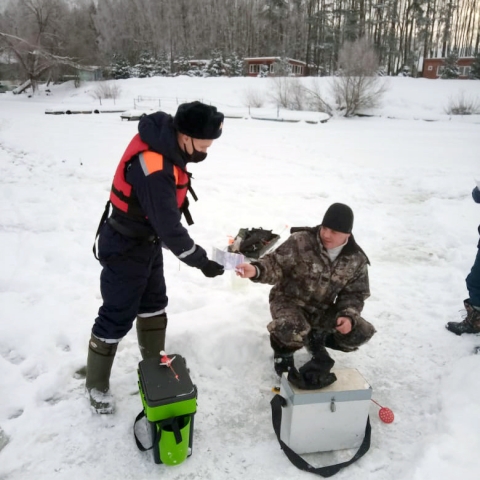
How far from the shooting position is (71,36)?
4584 centimetres

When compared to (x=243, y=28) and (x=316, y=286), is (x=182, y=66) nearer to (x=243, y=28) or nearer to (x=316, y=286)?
(x=243, y=28)

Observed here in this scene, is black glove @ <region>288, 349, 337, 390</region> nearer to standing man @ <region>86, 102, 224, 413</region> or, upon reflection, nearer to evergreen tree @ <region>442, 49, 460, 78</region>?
standing man @ <region>86, 102, 224, 413</region>

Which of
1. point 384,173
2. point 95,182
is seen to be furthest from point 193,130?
point 384,173

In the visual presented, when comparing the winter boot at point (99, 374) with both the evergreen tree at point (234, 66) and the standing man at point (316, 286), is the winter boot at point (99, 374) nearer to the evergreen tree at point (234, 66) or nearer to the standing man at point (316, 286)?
the standing man at point (316, 286)

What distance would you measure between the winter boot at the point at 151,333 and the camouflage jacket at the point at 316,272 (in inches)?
31.5

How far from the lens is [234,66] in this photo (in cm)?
4594

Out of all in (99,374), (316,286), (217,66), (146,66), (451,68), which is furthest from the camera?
(146,66)

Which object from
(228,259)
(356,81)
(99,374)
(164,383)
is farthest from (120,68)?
(164,383)

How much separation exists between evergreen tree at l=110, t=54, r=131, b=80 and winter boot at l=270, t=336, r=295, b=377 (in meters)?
50.7

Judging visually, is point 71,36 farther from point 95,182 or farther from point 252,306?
point 252,306

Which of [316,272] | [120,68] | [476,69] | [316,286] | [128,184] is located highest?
[120,68]

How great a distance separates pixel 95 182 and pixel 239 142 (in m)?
7.24

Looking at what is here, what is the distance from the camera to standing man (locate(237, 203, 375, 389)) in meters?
2.79

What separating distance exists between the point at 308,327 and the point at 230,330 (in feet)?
2.63
